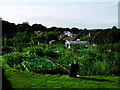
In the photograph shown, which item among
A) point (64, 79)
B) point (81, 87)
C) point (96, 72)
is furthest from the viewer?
point (96, 72)

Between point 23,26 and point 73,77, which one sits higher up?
point 23,26

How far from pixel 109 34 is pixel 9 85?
115ft

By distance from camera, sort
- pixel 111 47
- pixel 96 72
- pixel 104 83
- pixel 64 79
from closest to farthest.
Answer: pixel 104 83 → pixel 64 79 → pixel 96 72 → pixel 111 47

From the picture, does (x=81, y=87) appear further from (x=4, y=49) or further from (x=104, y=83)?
(x=4, y=49)

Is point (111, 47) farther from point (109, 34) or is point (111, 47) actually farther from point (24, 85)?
point (109, 34)

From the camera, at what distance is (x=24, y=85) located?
7074 millimetres

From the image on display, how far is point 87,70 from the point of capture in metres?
9.91

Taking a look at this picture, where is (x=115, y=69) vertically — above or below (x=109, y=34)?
below

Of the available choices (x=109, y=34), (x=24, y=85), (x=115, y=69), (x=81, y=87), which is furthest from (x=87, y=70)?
(x=109, y=34)

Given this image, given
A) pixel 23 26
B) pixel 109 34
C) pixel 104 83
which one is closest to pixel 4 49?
pixel 104 83

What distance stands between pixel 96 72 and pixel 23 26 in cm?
5183

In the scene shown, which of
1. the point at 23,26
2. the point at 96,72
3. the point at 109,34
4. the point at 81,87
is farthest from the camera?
the point at 23,26

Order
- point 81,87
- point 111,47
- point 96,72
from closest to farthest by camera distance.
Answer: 1. point 81,87
2. point 96,72
3. point 111,47

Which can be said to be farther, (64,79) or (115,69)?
(115,69)
